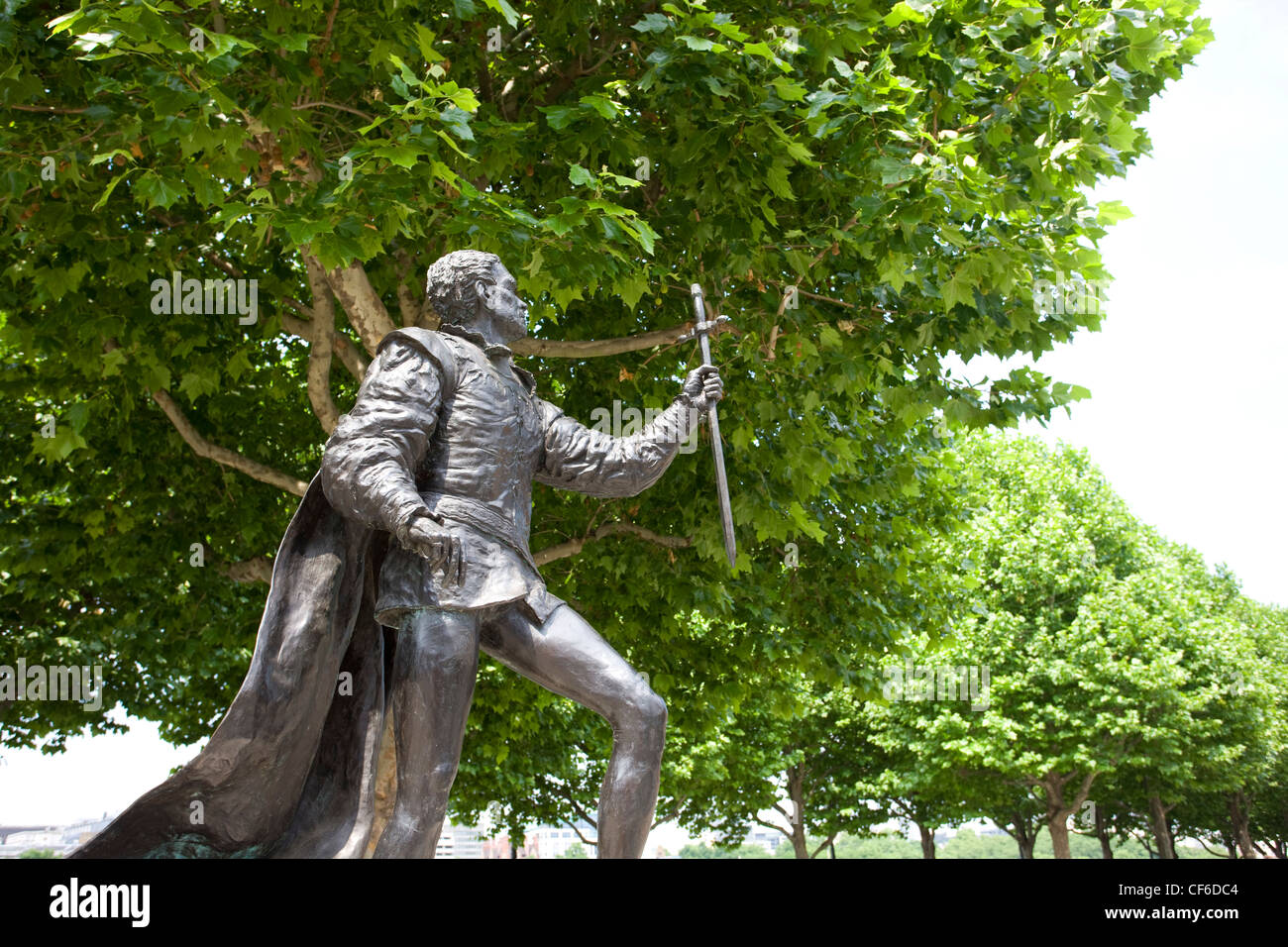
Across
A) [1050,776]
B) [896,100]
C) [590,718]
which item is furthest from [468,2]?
[1050,776]

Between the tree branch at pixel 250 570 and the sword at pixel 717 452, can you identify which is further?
the tree branch at pixel 250 570

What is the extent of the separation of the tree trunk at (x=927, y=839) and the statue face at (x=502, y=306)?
28890mm

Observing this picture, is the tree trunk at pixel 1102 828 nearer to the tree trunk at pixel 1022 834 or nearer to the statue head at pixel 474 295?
the tree trunk at pixel 1022 834

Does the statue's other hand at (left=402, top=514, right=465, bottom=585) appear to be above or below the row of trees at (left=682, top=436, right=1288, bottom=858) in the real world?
below

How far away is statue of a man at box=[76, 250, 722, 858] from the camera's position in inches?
162

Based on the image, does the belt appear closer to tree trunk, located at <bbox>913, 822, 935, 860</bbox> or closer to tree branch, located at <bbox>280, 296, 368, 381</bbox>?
tree branch, located at <bbox>280, 296, 368, 381</bbox>

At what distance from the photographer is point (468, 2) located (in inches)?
Result: 252

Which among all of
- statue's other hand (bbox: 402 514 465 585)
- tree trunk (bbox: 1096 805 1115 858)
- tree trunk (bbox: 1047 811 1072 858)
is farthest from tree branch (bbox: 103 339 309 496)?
tree trunk (bbox: 1096 805 1115 858)

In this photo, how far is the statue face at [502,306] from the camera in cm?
488

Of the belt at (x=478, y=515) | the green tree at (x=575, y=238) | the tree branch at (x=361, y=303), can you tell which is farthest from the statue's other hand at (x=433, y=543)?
the tree branch at (x=361, y=303)

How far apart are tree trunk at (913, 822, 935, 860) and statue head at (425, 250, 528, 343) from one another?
95.0 ft

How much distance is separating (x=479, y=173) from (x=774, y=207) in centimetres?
204

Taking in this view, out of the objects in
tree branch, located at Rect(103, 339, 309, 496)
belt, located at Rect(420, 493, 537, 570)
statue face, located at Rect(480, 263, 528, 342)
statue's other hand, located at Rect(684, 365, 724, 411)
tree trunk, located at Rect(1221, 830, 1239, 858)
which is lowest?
tree trunk, located at Rect(1221, 830, 1239, 858)
